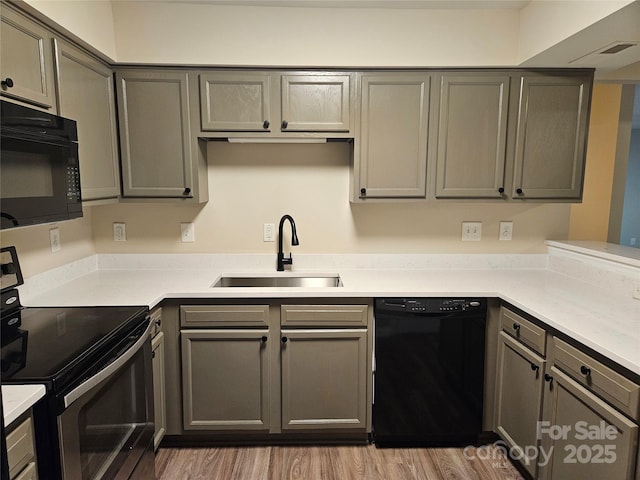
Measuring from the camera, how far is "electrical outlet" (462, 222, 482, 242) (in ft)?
9.05

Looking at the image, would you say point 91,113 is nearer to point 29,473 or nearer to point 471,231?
point 29,473

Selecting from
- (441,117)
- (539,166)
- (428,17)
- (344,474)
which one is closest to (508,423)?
(344,474)

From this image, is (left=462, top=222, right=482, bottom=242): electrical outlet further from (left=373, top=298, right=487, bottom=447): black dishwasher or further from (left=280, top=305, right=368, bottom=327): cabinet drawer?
(left=280, top=305, right=368, bottom=327): cabinet drawer

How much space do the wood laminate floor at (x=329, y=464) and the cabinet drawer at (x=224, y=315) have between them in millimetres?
745

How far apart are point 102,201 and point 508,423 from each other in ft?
8.05

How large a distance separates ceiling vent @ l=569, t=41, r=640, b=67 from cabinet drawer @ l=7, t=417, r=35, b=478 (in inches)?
108

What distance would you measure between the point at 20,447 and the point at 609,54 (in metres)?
2.94

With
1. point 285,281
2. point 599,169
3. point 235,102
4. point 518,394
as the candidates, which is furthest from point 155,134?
point 599,169

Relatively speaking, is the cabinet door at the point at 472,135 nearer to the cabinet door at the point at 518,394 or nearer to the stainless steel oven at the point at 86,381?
the cabinet door at the point at 518,394

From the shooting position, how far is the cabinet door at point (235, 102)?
2322mm

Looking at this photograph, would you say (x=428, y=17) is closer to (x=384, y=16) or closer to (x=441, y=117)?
(x=384, y=16)

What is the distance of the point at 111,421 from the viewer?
1538 mm

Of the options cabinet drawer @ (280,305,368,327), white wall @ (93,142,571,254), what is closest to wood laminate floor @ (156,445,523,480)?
cabinet drawer @ (280,305,368,327)

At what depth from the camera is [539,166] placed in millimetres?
2428
